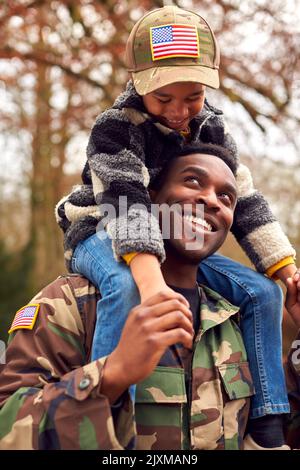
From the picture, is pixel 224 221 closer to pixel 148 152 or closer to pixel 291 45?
pixel 148 152

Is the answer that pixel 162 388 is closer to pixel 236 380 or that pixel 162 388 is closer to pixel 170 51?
pixel 236 380

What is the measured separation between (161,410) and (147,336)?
471 mm

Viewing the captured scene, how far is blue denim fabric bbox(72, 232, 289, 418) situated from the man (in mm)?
59

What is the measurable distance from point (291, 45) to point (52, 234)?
672 cm

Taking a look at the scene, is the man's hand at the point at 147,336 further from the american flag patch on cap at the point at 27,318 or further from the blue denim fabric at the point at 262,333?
the blue denim fabric at the point at 262,333

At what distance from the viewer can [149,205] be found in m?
2.56

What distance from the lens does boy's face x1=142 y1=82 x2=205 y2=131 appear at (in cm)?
262

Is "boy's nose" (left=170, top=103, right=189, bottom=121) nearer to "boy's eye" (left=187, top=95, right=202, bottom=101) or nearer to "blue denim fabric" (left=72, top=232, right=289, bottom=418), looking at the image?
"boy's eye" (left=187, top=95, right=202, bottom=101)

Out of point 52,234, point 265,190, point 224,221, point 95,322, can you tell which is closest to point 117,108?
point 224,221

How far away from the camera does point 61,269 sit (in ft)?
44.5

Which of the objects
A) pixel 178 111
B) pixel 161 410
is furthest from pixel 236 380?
pixel 178 111

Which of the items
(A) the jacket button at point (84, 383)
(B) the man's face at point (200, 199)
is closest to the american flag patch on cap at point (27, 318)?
(A) the jacket button at point (84, 383)

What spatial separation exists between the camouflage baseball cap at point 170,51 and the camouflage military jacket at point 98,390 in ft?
2.72

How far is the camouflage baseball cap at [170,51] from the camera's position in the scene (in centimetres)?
262
